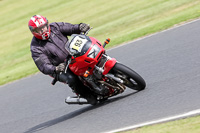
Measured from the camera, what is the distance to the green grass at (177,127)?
15.1 ft

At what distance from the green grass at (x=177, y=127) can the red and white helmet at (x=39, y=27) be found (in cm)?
256

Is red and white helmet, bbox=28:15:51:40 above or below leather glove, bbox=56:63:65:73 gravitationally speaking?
above

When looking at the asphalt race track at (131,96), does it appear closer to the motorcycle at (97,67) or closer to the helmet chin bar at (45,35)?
the motorcycle at (97,67)

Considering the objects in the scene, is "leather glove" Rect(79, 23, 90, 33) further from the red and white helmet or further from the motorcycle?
the red and white helmet

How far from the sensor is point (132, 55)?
9805 millimetres

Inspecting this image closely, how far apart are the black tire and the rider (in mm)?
886

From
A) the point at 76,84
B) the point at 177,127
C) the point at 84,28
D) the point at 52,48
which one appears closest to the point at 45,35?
the point at 52,48

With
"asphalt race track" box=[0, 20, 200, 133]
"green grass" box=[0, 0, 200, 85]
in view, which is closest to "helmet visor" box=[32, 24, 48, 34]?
"asphalt race track" box=[0, 20, 200, 133]

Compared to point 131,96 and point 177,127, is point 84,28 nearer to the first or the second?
point 131,96

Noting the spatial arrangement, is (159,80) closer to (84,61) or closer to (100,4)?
(84,61)

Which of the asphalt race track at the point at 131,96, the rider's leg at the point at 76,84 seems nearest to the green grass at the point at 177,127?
the asphalt race track at the point at 131,96

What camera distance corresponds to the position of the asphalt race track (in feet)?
19.4

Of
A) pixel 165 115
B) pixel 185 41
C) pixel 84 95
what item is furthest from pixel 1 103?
pixel 165 115

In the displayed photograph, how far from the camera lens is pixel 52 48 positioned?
688cm
